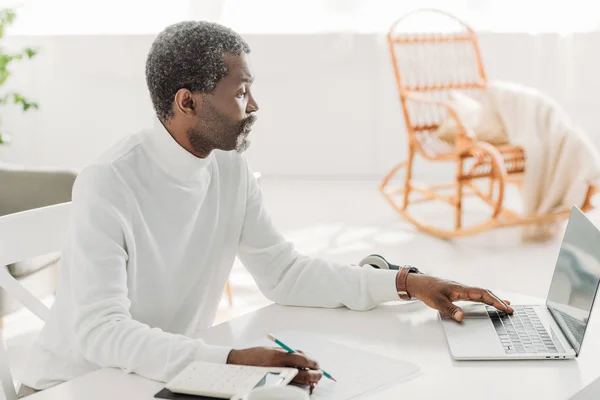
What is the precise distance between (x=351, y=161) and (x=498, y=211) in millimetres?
1804

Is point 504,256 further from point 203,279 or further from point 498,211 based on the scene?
point 203,279

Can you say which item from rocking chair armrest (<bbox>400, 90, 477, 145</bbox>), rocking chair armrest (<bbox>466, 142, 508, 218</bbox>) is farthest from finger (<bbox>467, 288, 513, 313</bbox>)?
rocking chair armrest (<bbox>400, 90, 477, 145</bbox>)

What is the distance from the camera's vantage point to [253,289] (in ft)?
11.0

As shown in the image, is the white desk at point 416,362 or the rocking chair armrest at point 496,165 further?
the rocking chair armrest at point 496,165

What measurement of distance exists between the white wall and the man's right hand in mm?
4255

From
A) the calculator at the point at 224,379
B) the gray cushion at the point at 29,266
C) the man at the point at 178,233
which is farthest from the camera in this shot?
the gray cushion at the point at 29,266

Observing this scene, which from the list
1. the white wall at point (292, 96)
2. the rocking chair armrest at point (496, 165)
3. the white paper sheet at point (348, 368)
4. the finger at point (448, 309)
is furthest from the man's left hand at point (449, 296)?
the white wall at point (292, 96)

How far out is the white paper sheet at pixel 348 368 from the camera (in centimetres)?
111

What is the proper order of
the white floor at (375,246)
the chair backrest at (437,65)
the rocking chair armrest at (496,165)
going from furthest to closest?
the chair backrest at (437,65) → the rocking chair armrest at (496,165) → the white floor at (375,246)

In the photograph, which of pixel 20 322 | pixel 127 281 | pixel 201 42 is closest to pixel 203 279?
pixel 127 281

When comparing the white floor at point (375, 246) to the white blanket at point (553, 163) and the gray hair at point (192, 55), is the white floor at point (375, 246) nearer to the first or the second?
the white blanket at point (553, 163)

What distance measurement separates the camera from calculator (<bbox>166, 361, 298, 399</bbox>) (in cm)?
107

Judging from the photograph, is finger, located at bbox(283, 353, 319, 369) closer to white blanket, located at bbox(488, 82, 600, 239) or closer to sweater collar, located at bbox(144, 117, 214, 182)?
sweater collar, located at bbox(144, 117, 214, 182)

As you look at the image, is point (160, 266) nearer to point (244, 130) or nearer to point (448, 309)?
point (244, 130)
